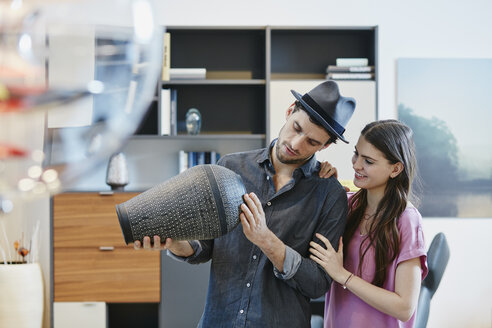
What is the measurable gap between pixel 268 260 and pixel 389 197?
43 cm

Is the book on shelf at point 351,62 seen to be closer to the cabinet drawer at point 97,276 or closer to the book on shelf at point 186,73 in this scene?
the book on shelf at point 186,73

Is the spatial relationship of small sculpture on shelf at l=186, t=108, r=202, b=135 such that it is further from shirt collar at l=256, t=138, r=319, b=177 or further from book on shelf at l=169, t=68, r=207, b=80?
shirt collar at l=256, t=138, r=319, b=177

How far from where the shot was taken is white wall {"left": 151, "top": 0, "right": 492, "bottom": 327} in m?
3.73

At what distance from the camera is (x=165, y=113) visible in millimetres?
3398

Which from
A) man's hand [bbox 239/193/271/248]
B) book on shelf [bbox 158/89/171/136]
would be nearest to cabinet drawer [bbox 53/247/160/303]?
book on shelf [bbox 158/89/171/136]

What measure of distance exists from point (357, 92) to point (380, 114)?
41 centimetres

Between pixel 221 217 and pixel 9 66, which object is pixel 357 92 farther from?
pixel 9 66

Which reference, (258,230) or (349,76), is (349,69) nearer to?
(349,76)

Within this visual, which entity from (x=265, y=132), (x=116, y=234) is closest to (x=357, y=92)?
(x=265, y=132)

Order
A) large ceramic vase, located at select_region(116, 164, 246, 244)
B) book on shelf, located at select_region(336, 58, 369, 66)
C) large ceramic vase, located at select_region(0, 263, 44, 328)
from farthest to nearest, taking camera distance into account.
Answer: book on shelf, located at select_region(336, 58, 369, 66)
large ceramic vase, located at select_region(0, 263, 44, 328)
large ceramic vase, located at select_region(116, 164, 246, 244)

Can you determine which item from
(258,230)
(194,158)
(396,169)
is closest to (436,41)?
(194,158)

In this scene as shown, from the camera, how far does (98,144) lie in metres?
0.27

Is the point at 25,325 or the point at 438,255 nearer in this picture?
the point at 438,255

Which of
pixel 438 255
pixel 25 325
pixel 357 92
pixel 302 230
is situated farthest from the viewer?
pixel 357 92
